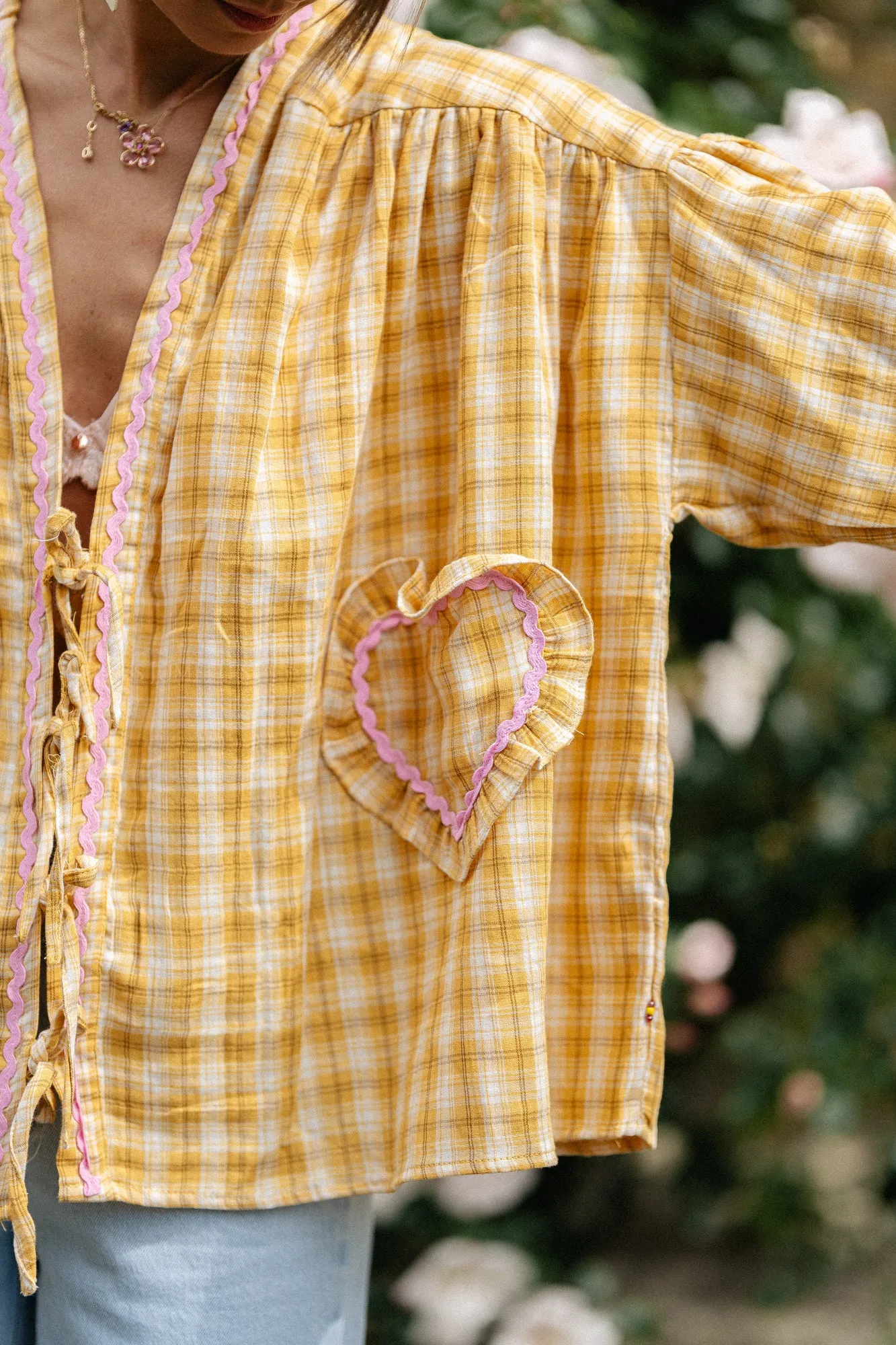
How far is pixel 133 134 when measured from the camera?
884 millimetres

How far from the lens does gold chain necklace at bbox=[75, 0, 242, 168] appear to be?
88 centimetres

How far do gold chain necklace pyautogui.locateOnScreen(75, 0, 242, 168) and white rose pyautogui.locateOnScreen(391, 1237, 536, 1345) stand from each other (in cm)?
125

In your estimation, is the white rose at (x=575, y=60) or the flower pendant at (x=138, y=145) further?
the white rose at (x=575, y=60)

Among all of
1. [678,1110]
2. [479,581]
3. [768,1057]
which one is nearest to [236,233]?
[479,581]

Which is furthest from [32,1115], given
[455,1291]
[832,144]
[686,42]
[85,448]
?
[686,42]

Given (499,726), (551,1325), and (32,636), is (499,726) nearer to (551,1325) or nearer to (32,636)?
(32,636)

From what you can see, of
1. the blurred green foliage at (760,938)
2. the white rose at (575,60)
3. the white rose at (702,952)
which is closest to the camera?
the white rose at (575,60)

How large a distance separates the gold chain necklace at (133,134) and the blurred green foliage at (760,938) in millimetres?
542

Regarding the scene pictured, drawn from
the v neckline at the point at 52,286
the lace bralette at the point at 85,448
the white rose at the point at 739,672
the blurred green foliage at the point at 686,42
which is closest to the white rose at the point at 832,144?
the blurred green foliage at the point at 686,42

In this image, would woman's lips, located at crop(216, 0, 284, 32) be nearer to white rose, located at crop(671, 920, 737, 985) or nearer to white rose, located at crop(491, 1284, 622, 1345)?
white rose, located at crop(671, 920, 737, 985)

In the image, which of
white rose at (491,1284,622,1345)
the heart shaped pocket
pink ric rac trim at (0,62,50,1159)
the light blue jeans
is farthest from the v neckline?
white rose at (491,1284,622,1345)

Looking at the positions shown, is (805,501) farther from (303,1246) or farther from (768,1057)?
(768,1057)

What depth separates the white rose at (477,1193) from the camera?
5.34 ft

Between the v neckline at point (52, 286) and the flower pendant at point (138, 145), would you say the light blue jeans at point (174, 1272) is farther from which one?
the flower pendant at point (138, 145)
